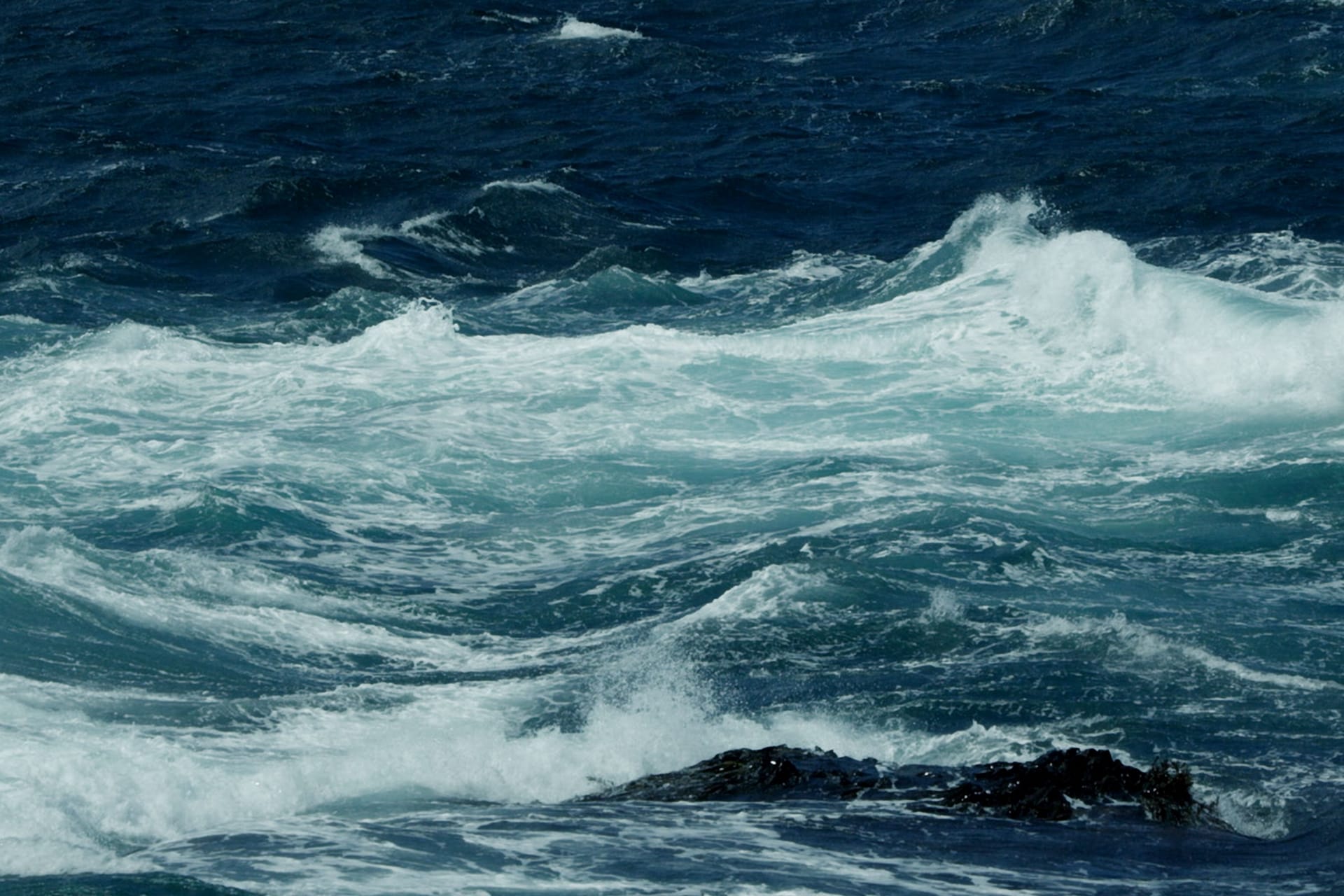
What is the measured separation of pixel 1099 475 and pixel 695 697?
623cm

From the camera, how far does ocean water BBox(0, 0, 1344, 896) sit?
11.3 metres

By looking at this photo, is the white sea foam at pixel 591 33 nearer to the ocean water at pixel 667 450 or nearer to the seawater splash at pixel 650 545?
the ocean water at pixel 667 450

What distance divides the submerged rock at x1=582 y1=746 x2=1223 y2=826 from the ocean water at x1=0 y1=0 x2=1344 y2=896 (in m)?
0.19

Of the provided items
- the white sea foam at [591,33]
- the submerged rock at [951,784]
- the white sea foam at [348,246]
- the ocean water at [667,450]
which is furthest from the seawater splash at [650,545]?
the white sea foam at [591,33]

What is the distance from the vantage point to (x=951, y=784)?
11188 millimetres

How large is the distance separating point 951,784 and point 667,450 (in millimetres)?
8332

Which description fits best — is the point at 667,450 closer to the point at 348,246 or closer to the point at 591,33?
the point at 348,246

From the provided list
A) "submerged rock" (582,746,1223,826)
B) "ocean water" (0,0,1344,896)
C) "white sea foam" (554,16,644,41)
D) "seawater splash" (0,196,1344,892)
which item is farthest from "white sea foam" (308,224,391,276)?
"submerged rock" (582,746,1223,826)

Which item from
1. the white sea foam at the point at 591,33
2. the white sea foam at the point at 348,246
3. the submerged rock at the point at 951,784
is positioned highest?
the white sea foam at the point at 591,33

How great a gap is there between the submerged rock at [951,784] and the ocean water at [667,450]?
19 centimetres

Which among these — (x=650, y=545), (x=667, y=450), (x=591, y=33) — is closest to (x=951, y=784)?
(x=650, y=545)

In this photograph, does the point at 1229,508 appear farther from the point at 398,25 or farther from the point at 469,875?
the point at 398,25

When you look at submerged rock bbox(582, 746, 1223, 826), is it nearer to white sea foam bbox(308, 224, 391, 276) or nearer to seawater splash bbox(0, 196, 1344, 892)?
seawater splash bbox(0, 196, 1344, 892)

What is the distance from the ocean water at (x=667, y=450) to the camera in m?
11.3
